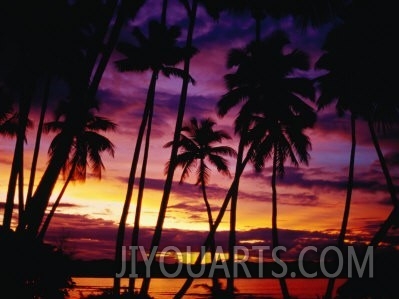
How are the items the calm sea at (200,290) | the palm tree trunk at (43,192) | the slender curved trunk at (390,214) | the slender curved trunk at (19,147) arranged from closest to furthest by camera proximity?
the palm tree trunk at (43,192), the slender curved trunk at (19,147), the slender curved trunk at (390,214), the calm sea at (200,290)

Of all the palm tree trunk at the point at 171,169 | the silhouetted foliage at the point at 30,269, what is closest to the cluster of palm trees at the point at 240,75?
the palm tree trunk at the point at 171,169

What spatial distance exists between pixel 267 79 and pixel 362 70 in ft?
16.1

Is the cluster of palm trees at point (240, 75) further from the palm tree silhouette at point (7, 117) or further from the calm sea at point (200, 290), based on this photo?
the calm sea at point (200, 290)

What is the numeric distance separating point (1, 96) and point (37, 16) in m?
11.2

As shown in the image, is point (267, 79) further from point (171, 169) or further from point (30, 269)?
point (30, 269)

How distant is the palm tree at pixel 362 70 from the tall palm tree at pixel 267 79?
5.51 ft

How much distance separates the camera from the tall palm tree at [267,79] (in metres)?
23.4

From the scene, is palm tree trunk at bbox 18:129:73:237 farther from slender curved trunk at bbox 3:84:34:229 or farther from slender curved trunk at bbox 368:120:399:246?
slender curved trunk at bbox 368:120:399:246

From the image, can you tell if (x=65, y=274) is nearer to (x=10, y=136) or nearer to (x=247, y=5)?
(x=247, y=5)

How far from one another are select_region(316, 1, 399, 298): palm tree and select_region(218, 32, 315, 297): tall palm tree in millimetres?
1680

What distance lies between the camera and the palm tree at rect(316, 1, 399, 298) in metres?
19.2

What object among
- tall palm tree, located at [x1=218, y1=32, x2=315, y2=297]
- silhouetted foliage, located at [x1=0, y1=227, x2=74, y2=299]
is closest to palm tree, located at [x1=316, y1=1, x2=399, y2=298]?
tall palm tree, located at [x1=218, y1=32, x2=315, y2=297]

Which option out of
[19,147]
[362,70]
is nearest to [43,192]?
[19,147]

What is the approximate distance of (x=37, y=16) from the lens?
13.9 meters
